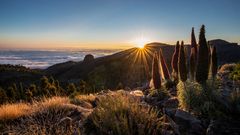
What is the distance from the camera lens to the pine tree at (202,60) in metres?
7.43

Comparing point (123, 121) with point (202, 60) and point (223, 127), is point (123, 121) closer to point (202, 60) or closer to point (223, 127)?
point (223, 127)

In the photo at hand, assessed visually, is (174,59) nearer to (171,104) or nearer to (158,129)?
(171,104)

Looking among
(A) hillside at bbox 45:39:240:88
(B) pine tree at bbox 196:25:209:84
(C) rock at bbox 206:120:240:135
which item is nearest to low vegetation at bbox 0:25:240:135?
(B) pine tree at bbox 196:25:209:84

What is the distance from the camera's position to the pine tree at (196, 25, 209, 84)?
7426 millimetres

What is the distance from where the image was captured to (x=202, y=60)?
751cm

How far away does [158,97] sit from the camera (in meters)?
9.56

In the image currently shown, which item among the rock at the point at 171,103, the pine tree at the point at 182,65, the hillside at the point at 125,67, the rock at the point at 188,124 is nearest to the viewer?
the rock at the point at 188,124

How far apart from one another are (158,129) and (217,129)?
137 cm

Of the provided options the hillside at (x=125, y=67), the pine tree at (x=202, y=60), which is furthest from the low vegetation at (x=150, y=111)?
the hillside at (x=125, y=67)

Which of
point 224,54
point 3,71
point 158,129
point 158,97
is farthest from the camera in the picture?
point 3,71

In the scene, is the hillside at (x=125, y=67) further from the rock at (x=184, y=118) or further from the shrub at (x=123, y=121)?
the shrub at (x=123, y=121)

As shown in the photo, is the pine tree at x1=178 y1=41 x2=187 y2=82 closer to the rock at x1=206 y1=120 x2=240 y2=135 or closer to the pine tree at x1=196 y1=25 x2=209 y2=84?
the pine tree at x1=196 y1=25 x2=209 y2=84

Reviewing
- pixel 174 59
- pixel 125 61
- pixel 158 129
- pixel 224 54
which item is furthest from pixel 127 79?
pixel 158 129

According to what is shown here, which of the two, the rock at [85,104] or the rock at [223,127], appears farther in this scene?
the rock at [85,104]
